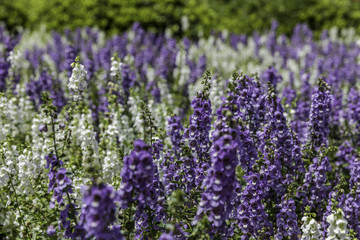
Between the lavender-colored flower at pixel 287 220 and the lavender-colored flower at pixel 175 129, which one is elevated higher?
the lavender-colored flower at pixel 175 129

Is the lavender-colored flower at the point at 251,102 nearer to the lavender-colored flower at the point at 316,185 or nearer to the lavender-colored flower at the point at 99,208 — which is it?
the lavender-colored flower at the point at 316,185

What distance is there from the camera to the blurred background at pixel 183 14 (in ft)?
52.3

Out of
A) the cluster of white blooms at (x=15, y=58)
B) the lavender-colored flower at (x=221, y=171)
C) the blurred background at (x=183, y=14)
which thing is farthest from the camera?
the blurred background at (x=183, y=14)

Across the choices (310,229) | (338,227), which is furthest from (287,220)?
(338,227)

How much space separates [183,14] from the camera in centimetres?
1595

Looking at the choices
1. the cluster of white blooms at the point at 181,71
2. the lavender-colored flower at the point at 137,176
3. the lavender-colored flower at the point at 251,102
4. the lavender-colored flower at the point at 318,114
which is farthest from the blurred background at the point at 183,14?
the lavender-colored flower at the point at 137,176

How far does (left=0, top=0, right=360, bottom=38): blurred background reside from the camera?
15930mm

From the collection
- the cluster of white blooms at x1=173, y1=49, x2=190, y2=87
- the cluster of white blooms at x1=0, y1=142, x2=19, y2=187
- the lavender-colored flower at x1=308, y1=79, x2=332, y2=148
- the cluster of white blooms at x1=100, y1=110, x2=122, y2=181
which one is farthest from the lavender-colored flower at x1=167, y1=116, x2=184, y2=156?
the cluster of white blooms at x1=173, y1=49, x2=190, y2=87

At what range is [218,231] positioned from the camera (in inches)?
141

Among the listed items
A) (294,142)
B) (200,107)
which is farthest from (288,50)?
(200,107)

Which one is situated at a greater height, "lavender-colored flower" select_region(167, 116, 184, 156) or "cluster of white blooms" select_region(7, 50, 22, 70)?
"cluster of white blooms" select_region(7, 50, 22, 70)

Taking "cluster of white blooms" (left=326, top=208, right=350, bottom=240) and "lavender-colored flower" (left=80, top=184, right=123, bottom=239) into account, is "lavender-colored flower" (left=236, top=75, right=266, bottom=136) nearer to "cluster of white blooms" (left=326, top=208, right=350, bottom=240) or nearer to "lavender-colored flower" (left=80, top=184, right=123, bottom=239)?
"cluster of white blooms" (left=326, top=208, right=350, bottom=240)

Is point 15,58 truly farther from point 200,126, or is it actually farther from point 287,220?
point 287,220

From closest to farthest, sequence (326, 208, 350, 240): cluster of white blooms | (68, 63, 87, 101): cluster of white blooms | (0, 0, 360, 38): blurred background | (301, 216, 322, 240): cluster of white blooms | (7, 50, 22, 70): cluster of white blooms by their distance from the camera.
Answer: (326, 208, 350, 240): cluster of white blooms
(301, 216, 322, 240): cluster of white blooms
(68, 63, 87, 101): cluster of white blooms
(7, 50, 22, 70): cluster of white blooms
(0, 0, 360, 38): blurred background
